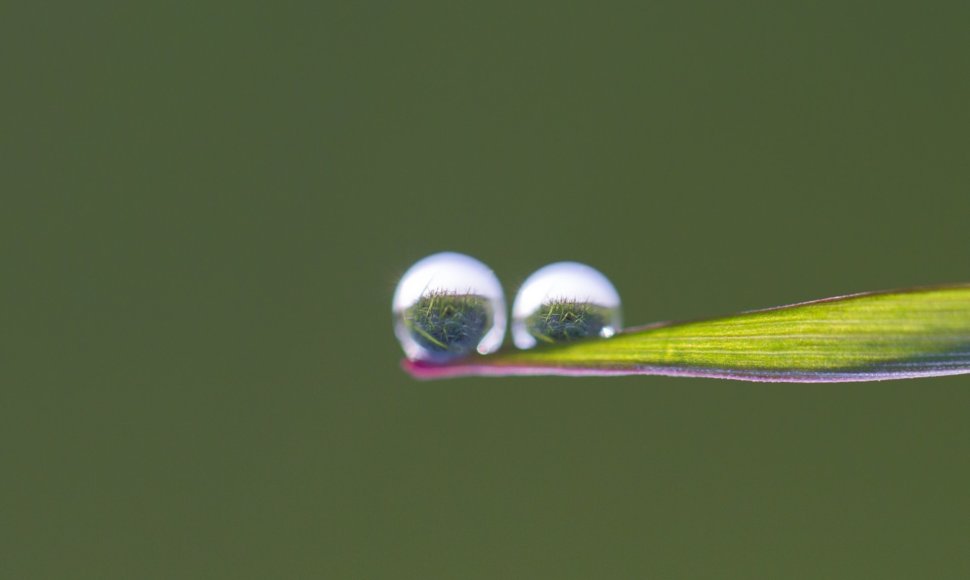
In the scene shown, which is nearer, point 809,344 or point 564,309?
point 809,344

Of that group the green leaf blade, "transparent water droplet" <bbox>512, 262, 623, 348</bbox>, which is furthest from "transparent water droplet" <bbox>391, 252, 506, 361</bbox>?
the green leaf blade

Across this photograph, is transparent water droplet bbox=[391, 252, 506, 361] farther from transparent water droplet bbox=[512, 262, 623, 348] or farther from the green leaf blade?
the green leaf blade

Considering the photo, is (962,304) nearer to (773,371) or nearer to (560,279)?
(773,371)

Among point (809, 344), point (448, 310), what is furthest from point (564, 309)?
point (809, 344)

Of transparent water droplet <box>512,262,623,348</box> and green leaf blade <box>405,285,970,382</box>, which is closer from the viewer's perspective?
green leaf blade <box>405,285,970,382</box>

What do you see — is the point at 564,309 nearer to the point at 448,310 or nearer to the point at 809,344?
the point at 448,310

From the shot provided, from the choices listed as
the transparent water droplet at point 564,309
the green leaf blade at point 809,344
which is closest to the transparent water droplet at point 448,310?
the transparent water droplet at point 564,309
